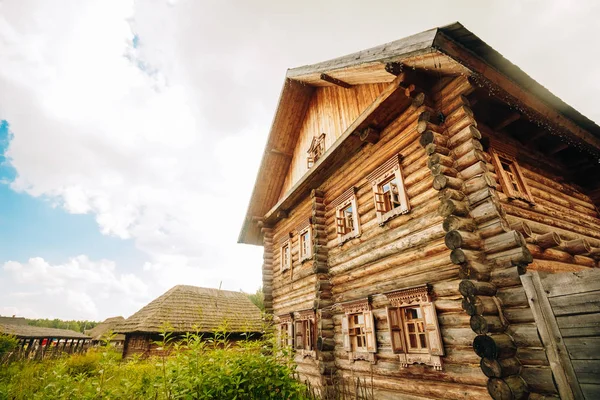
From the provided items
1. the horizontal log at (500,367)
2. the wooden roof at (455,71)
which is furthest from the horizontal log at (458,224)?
the wooden roof at (455,71)

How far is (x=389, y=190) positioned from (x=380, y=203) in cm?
38

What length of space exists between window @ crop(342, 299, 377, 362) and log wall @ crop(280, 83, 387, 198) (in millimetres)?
4888

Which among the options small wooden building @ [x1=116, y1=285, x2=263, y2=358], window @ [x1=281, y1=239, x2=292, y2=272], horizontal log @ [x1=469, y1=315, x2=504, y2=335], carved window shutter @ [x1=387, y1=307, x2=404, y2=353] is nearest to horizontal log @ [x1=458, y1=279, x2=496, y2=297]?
horizontal log @ [x1=469, y1=315, x2=504, y2=335]

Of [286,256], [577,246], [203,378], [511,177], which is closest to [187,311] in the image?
[286,256]

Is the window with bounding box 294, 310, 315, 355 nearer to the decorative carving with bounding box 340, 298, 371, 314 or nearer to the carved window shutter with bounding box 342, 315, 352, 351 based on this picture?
the carved window shutter with bounding box 342, 315, 352, 351

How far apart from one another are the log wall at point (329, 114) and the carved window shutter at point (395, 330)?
16.4 ft

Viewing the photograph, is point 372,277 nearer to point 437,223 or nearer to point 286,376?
point 437,223

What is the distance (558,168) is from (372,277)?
5813 millimetres

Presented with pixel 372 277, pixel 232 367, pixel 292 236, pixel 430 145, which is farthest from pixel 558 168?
pixel 232 367

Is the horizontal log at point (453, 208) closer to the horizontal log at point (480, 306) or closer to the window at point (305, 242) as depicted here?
the horizontal log at point (480, 306)

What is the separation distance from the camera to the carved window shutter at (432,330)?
459cm

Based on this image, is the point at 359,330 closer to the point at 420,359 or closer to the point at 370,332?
the point at 370,332

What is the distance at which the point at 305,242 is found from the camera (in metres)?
9.94

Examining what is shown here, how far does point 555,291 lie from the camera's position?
123 inches
